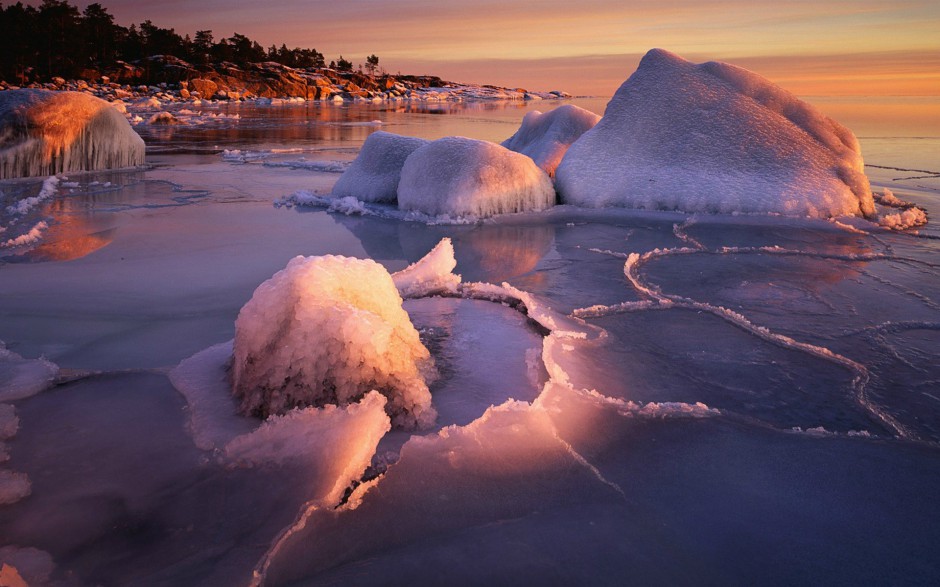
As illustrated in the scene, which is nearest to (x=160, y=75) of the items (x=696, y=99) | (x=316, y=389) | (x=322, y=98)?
(x=322, y=98)

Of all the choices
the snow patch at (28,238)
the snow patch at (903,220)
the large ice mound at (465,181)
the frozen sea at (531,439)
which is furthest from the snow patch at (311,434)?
the snow patch at (903,220)

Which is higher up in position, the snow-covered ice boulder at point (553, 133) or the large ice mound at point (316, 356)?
the snow-covered ice boulder at point (553, 133)

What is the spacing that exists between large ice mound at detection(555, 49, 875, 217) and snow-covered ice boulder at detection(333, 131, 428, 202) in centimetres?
182

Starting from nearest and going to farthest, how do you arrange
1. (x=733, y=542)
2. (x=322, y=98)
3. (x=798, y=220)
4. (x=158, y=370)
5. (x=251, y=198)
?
(x=733, y=542) < (x=158, y=370) < (x=798, y=220) < (x=251, y=198) < (x=322, y=98)

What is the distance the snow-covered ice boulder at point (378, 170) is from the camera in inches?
255

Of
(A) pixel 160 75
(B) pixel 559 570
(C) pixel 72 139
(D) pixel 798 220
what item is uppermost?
(A) pixel 160 75

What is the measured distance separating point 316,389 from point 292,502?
1.52ft

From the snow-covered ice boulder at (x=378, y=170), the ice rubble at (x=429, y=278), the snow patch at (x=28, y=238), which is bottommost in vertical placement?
the ice rubble at (x=429, y=278)

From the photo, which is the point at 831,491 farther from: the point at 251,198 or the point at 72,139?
the point at 72,139

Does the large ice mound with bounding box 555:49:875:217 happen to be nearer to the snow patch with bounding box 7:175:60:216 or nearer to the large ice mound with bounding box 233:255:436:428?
the large ice mound with bounding box 233:255:436:428

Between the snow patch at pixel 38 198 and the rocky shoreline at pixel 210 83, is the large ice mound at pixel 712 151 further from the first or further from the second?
the rocky shoreline at pixel 210 83

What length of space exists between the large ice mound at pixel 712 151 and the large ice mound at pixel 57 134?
6.49 metres

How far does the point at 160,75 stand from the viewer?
48.3 m

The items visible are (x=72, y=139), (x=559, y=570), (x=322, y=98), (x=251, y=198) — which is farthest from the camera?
(x=322, y=98)
